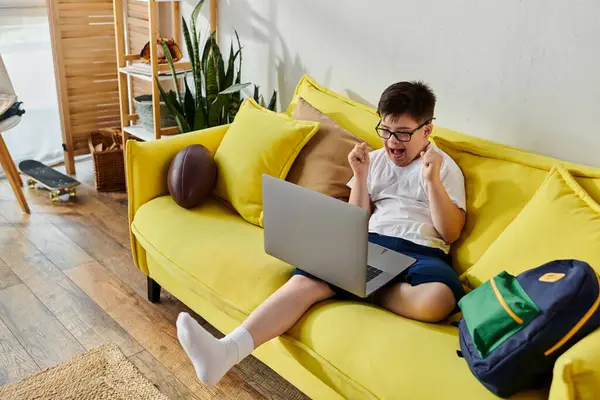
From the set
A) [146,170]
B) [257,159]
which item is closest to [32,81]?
[146,170]

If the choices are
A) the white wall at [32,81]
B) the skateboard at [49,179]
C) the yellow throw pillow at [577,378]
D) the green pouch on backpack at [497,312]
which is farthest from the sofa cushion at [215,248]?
the white wall at [32,81]

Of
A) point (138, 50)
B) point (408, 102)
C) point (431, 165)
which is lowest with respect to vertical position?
point (138, 50)

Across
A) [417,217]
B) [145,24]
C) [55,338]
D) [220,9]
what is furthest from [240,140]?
[145,24]

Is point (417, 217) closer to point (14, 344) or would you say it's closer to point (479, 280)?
point (479, 280)

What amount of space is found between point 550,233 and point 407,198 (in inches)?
18.6

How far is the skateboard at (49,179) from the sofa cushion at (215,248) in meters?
1.27

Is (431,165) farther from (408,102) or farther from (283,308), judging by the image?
(283,308)

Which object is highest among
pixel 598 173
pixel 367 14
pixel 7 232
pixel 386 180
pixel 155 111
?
pixel 367 14

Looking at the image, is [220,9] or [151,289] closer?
[151,289]

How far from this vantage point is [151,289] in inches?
96.7

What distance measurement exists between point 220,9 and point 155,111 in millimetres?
656

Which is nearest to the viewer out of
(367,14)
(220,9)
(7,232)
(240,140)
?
(240,140)

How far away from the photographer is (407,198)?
6.55 feet

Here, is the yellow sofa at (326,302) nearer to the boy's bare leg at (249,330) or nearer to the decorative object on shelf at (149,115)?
the boy's bare leg at (249,330)
